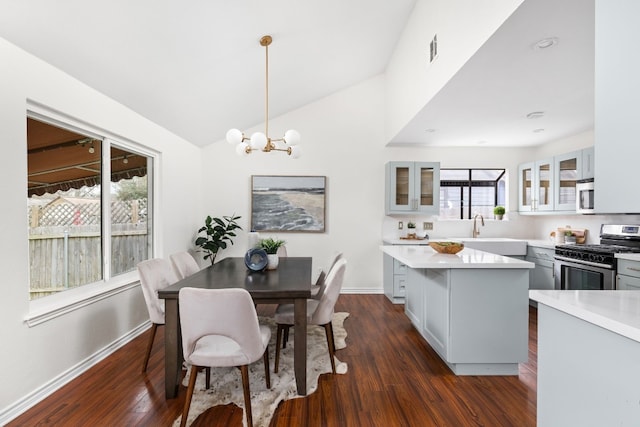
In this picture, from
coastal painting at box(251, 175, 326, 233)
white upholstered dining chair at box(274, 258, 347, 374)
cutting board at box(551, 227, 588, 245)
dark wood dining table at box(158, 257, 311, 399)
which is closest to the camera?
dark wood dining table at box(158, 257, 311, 399)

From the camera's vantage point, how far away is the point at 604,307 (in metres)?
1.22

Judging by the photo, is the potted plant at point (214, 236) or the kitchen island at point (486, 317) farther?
the potted plant at point (214, 236)

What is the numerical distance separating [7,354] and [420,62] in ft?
13.5

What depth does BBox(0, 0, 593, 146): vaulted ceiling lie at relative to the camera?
2.00m

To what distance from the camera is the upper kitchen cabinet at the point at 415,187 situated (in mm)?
4852

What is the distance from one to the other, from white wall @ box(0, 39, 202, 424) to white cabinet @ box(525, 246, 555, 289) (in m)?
4.90

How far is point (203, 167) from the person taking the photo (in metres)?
5.19

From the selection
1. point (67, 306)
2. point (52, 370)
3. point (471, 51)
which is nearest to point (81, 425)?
point (52, 370)

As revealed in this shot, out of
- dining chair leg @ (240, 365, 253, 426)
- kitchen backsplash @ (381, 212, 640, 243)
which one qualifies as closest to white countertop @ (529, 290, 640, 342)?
dining chair leg @ (240, 365, 253, 426)

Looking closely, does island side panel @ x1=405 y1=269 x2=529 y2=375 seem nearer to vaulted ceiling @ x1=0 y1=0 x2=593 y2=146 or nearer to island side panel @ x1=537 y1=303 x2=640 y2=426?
island side panel @ x1=537 y1=303 x2=640 y2=426

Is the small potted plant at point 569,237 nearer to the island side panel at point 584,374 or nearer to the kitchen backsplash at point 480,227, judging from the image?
the kitchen backsplash at point 480,227

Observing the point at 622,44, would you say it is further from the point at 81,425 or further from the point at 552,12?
the point at 81,425

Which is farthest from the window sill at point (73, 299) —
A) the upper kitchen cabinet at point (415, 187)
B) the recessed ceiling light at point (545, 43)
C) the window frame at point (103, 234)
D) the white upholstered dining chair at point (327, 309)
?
the recessed ceiling light at point (545, 43)

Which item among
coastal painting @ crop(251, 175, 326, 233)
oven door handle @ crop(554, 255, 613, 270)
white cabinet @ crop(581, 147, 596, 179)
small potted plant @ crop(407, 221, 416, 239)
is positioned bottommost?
oven door handle @ crop(554, 255, 613, 270)
